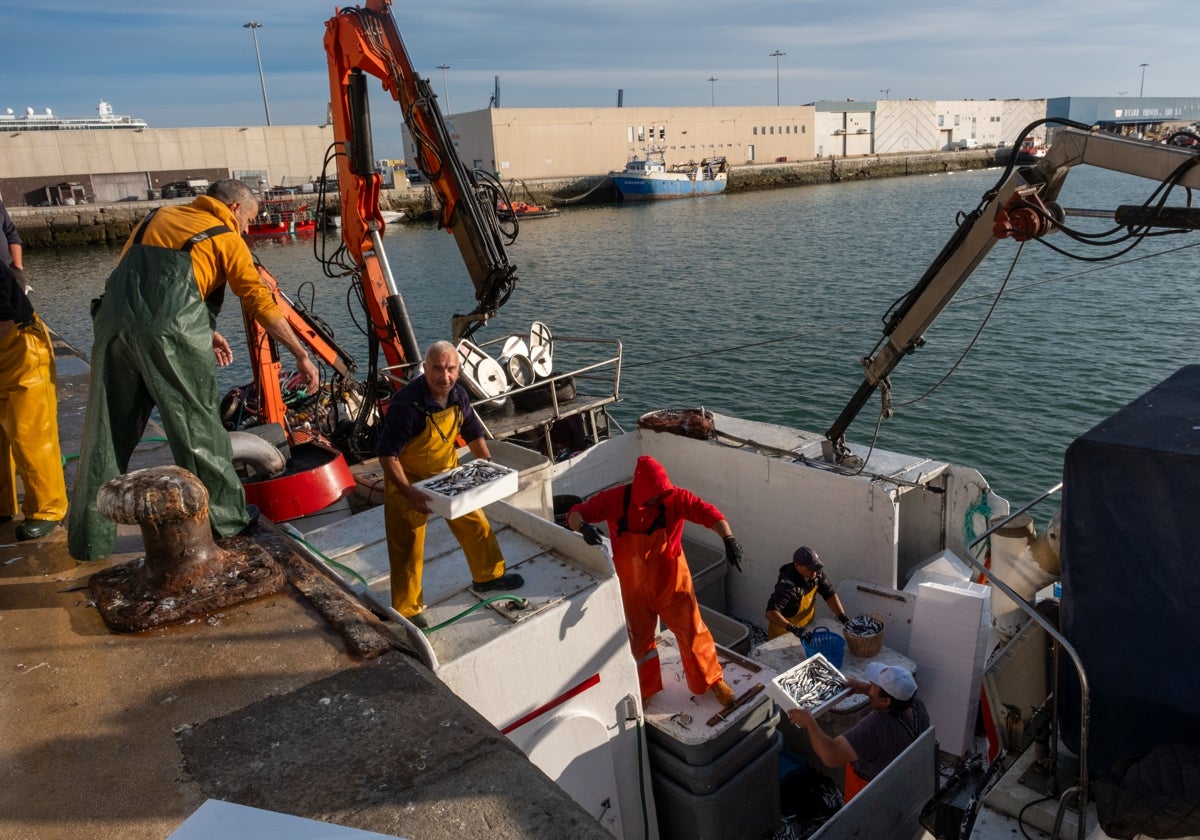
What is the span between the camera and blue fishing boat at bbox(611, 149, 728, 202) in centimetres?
6319

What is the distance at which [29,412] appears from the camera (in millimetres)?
4434

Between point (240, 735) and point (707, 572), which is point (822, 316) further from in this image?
point (240, 735)

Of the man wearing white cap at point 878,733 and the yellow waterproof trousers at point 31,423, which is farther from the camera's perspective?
the yellow waterproof trousers at point 31,423

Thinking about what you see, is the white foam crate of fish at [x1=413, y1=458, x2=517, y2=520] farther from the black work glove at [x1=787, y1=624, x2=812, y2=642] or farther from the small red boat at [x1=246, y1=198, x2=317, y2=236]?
the small red boat at [x1=246, y1=198, x2=317, y2=236]

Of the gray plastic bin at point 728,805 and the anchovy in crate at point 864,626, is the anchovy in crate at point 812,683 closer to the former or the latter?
the gray plastic bin at point 728,805

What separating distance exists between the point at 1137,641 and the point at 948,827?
1.99m

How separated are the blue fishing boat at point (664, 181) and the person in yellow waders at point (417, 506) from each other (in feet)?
201

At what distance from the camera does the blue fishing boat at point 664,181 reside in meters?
63.2

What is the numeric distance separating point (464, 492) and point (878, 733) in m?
2.51

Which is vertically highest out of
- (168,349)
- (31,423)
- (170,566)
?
(168,349)

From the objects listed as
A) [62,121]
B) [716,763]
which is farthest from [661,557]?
[62,121]

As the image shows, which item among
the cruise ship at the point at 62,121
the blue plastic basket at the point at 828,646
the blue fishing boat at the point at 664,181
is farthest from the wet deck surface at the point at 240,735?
the cruise ship at the point at 62,121

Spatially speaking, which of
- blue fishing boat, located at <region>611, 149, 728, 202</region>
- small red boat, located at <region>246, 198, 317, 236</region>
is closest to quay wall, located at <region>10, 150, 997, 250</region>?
blue fishing boat, located at <region>611, 149, 728, 202</region>

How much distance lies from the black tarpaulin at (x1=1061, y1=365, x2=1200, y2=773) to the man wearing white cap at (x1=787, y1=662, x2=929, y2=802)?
1120 mm
